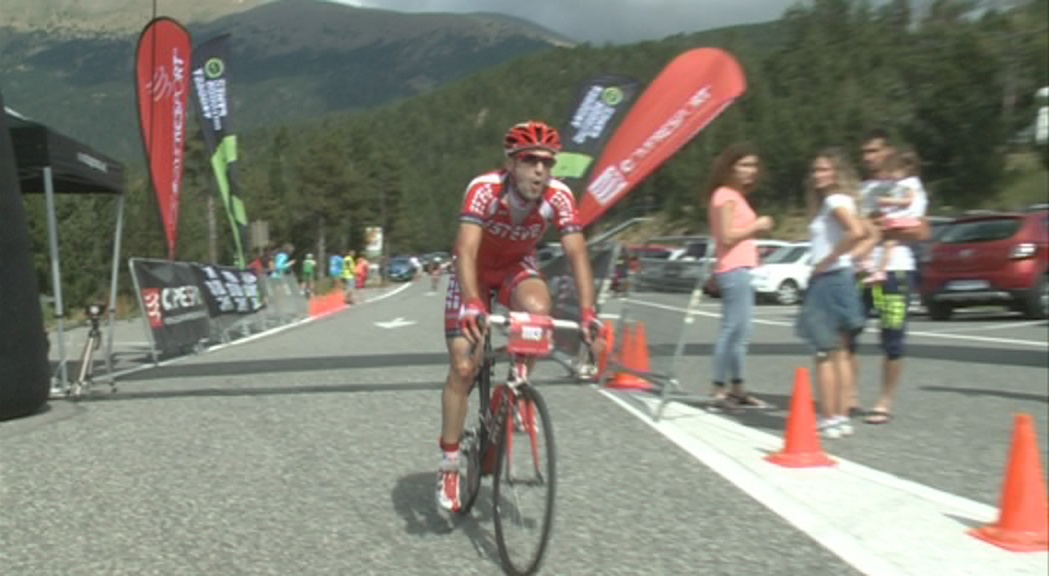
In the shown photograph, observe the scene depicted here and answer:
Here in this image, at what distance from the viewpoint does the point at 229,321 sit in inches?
709

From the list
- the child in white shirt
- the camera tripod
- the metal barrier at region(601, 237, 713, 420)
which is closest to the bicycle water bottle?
the metal barrier at region(601, 237, 713, 420)

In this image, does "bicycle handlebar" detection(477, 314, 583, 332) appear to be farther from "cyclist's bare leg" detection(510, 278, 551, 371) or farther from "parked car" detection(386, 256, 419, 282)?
"parked car" detection(386, 256, 419, 282)

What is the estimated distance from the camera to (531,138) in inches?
175

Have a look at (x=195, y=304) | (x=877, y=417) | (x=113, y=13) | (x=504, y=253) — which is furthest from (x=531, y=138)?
(x=195, y=304)

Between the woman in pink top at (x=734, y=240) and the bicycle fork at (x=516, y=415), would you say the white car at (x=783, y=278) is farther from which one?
the bicycle fork at (x=516, y=415)

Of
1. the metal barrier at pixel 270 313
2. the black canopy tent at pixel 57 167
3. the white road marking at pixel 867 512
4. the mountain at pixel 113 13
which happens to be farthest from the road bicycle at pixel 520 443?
the metal barrier at pixel 270 313

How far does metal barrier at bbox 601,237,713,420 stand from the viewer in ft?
29.1

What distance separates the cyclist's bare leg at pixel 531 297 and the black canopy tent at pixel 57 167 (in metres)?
5.45

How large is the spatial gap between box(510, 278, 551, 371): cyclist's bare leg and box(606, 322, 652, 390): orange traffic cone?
15.9 ft

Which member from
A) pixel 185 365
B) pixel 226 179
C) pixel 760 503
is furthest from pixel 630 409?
pixel 226 179

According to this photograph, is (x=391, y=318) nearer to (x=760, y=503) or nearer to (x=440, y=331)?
(x=440, y=331)

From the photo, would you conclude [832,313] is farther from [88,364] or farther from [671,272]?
[88,364]

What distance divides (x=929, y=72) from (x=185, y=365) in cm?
932

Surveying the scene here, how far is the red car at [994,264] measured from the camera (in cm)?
1830
